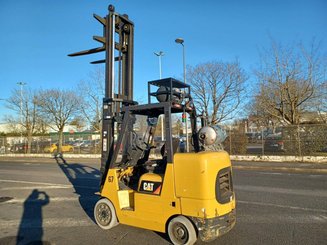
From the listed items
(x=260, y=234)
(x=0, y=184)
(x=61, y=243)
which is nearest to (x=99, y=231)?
(x=61, y=243)

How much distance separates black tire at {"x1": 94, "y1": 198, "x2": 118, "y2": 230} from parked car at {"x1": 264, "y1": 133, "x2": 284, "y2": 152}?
15870 mm

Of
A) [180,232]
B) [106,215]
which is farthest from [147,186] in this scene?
[106,215]

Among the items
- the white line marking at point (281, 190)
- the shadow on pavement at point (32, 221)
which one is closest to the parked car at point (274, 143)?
the white line marking at point (281, 190)

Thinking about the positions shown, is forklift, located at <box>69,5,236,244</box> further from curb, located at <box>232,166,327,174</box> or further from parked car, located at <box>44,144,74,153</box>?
parked car, located at <box>44,144,74,153</box>

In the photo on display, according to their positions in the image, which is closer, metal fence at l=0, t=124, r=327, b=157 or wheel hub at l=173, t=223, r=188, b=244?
wheel hub at l=173, t=223, r=188, b=244

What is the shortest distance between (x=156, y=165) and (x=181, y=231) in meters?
1.48

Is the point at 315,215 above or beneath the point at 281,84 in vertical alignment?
beneath

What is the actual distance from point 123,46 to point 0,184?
28.4 ft

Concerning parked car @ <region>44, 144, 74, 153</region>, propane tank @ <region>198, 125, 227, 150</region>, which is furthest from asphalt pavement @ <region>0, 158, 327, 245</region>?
parked car @ <region>44, 144, 74, 153</region>

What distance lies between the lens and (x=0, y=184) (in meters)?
11.0

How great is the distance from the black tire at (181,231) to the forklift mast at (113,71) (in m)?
1.97

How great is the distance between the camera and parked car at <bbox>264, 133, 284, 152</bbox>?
18339mm

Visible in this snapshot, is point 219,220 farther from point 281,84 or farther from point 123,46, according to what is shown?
point 281,84

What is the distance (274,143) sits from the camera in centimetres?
1853
